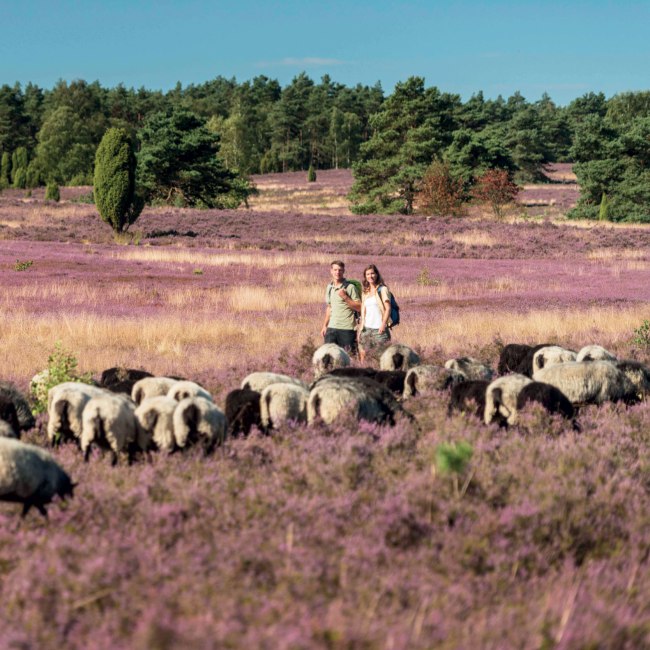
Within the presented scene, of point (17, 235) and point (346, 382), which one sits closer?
point (346, 382)

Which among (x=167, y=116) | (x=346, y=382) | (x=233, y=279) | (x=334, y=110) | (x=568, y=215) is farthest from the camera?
(x=334, y=110)

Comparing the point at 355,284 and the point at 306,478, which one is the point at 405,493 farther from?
the point at 355,284

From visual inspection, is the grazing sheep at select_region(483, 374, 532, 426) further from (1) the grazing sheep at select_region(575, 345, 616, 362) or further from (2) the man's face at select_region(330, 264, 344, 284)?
(2) the man's face at select_region(330, 264, 344, 284)

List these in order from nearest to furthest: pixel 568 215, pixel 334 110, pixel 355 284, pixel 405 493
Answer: pixel 405 493 → pixel 355 284 → pixel 568 215 → pixel 334 110

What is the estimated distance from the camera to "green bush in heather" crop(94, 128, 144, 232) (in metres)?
45.1

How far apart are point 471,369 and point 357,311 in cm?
322

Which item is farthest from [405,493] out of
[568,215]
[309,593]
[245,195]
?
[245,195]

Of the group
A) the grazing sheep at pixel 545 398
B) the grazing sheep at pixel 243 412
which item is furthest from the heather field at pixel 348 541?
the grazing sheep at pixel 243 412

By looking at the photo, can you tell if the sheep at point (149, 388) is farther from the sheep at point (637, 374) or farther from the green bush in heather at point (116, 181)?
the green bush in heather at point (116, 181)

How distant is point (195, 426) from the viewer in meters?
6.91

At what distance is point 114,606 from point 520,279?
26944 millimetres

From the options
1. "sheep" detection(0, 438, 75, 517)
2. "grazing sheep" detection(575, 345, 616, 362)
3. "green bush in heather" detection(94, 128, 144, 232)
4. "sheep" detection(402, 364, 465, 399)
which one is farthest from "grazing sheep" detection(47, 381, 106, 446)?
"green bush in heather" detection(94, 128, 144, 232)

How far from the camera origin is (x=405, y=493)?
571cm

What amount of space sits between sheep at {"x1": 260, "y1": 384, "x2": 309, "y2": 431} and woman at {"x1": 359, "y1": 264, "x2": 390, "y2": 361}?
197 inches
